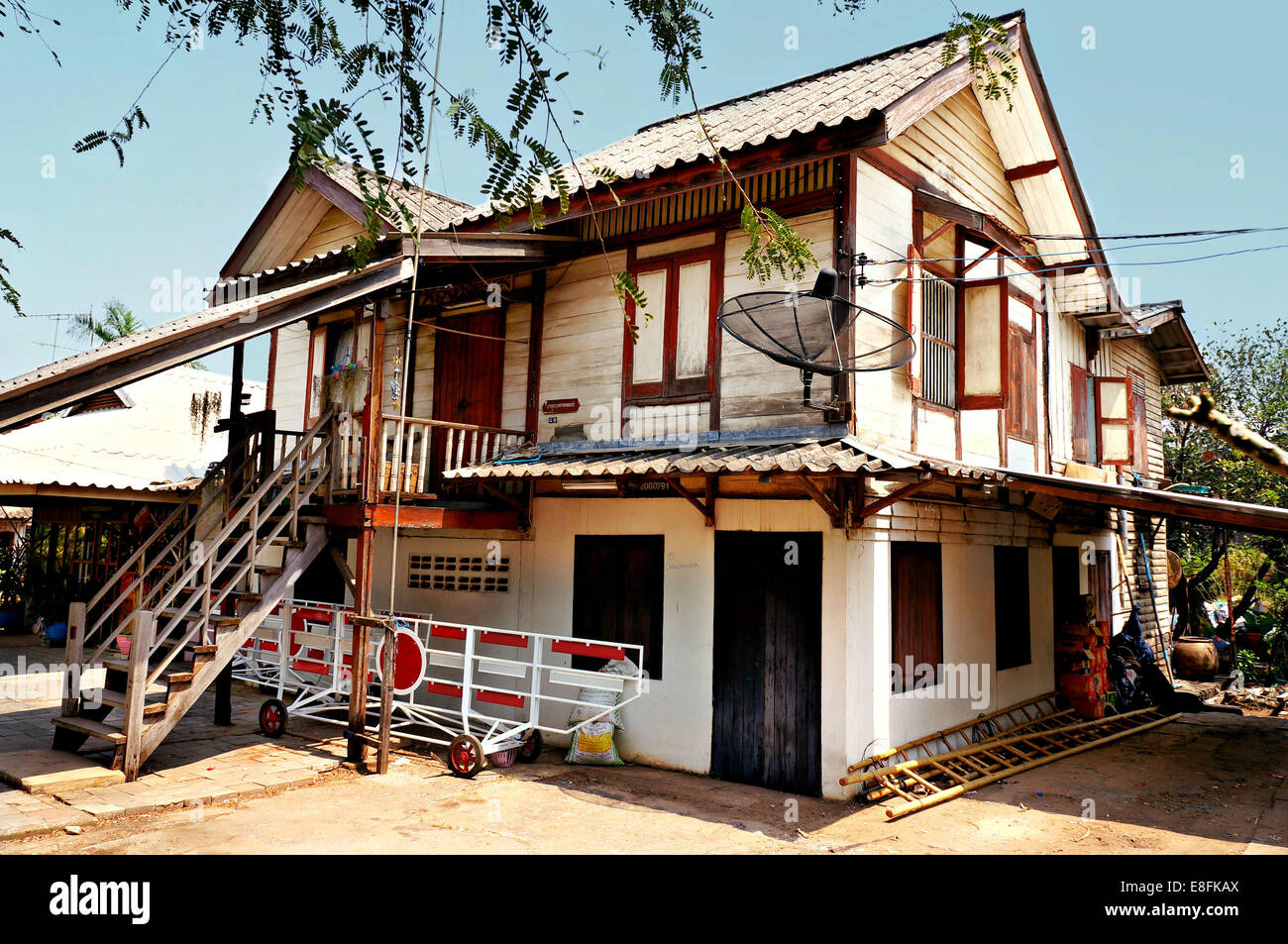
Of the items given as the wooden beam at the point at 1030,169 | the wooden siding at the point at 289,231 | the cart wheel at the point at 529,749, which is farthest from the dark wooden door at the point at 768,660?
the wooden siding at the point at 289,231

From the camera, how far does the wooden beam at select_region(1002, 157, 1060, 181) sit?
440 inches

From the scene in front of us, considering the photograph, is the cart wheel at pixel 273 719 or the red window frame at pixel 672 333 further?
the cart wheel at pixel 273 719

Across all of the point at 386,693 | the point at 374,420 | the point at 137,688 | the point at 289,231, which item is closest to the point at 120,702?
the point at 137,688

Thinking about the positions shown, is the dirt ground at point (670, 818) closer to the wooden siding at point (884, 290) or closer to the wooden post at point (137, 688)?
the wooden post at point (137, 688)

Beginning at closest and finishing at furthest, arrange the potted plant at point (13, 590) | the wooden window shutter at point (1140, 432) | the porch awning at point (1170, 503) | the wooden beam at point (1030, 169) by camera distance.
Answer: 1. the porch awning at point (1170, 503)
2. the wooden beam at point (1030, 169)
3. the wooden window shutter at point (1140, 432)
4. the potted plant at point (13, 590)

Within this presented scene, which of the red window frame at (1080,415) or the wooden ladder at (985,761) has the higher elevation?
the red window frame at (1080,415)

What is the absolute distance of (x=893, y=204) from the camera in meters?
8.96

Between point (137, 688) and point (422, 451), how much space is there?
3447 millimetres

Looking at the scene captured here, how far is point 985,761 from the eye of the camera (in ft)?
30.6

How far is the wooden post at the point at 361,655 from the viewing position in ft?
28.1

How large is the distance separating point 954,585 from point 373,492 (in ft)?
21.1
